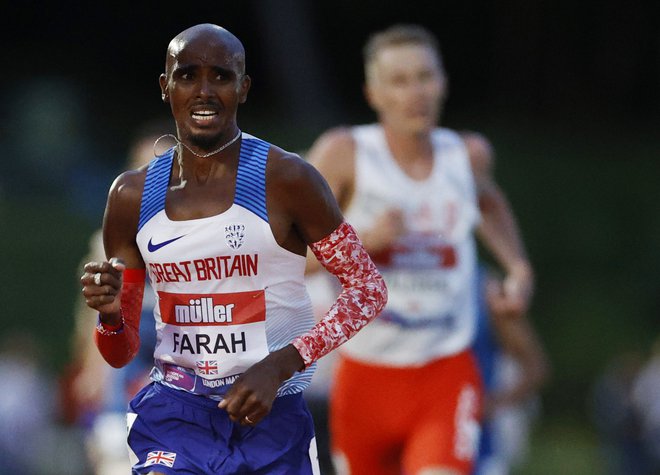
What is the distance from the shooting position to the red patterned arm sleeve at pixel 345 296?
5.03 metres

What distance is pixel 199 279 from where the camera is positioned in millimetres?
5094

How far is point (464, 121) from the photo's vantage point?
20.8m

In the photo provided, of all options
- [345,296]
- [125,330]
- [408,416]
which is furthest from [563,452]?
[125,330]

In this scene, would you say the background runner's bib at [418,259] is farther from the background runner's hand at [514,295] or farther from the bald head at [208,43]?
the bald head at [208,43]

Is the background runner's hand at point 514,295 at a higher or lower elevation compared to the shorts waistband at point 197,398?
lower

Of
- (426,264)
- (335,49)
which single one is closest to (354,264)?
(426,264)

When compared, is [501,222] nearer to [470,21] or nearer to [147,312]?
[147,312]

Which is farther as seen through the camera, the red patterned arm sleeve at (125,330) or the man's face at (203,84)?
the red patterned arm sleeve at (125,330)

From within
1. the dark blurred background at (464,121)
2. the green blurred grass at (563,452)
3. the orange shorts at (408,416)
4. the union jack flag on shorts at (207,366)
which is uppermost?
the union jack flag on shorts at (207,366)

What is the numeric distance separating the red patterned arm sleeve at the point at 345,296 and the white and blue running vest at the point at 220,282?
0.15m

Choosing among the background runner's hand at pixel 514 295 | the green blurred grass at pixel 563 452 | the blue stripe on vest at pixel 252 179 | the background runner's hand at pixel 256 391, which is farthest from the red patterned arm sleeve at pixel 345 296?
the green blurred grass at pixel 563 452

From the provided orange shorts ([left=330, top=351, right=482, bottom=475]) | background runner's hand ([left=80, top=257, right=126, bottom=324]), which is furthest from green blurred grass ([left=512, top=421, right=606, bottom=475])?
background runner's hand ([left=80, top=257, right=126, bottom=324])

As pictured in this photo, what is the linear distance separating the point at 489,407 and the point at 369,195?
1516 millimetres

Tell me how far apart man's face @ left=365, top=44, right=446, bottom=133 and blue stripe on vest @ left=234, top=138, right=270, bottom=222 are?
103 inches
